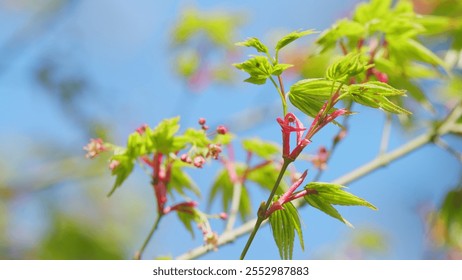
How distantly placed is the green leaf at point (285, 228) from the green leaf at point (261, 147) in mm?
486

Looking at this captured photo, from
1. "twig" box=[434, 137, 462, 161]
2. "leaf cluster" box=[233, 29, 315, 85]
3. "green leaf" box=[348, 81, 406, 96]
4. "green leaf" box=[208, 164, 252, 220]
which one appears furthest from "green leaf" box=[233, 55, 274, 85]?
"twig" box=[434, 137, 462, 161]

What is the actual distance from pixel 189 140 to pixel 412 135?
4.11 feet

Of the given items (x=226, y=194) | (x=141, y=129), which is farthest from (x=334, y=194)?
(x=226, y=194)

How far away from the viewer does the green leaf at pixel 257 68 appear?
85 centimetres

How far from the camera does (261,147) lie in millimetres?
1366

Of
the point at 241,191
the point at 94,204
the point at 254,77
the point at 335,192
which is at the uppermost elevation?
the point at 254,77

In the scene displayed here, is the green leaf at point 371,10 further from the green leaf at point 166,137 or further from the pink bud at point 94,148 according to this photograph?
the pink bud at point 94,148

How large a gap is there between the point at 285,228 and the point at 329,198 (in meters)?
0.09

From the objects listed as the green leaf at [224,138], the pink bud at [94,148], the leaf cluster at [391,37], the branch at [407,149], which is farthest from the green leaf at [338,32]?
the pink bud at [94,148]

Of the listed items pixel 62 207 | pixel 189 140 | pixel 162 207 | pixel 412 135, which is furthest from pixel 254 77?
pixel 62 207

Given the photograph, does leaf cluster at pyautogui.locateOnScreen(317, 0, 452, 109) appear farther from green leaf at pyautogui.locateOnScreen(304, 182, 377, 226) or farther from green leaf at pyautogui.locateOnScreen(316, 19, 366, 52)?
green leaf at pyautogui.locateOnScreen(304, 182, 377, 226)

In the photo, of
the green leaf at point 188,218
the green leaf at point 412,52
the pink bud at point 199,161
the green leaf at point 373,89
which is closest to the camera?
the green leaf at point 373,89

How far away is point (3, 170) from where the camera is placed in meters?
3.48
